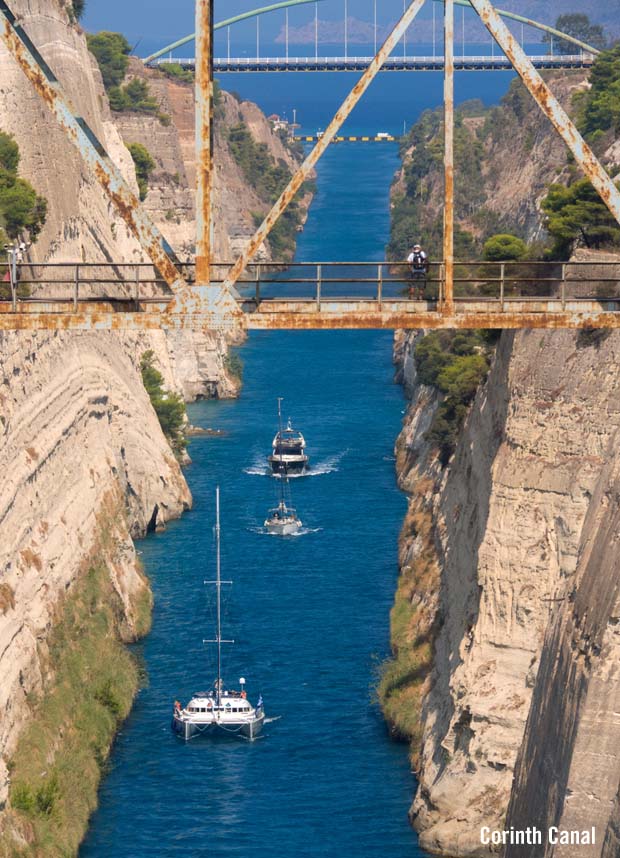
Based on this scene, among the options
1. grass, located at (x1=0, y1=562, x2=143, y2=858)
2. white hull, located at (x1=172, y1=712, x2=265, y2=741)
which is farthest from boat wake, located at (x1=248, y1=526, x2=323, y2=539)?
white hull, located at (x1=172, y1=712, x2=265, y2=741)

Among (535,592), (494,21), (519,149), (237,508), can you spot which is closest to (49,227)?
(237,508)

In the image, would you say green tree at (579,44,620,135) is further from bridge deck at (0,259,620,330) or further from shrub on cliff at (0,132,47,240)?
bridge deck at (0,259,620,330)

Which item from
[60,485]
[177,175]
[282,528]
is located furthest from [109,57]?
[60,485]

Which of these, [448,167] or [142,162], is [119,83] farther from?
[448,167]

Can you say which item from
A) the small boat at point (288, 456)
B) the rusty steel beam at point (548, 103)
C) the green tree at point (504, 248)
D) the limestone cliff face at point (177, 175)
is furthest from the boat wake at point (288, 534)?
the rusty steel beam at point (548, 103)

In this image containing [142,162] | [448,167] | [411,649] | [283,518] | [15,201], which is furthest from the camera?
[142,162]

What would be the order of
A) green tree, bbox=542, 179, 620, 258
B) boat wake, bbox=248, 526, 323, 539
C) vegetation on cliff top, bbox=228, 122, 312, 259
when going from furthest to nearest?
vegetation on cliff top, bbox=228, 122, 312, 259, boat wake, bbox=248, 526, 323, 539, green tree, bbox=542, 179, 620, 258
